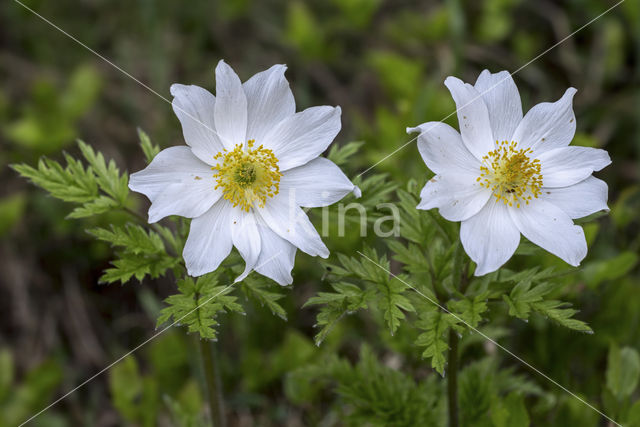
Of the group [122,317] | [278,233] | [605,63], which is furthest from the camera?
[605,63]

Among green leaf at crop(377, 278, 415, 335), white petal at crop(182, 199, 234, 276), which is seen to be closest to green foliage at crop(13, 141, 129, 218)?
white petal at crop(182, 199, 234, 276)

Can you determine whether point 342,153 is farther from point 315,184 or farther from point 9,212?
point 9,212

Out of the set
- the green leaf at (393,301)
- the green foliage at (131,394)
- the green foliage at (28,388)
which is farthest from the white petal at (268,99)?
the green foliage at (28,388)

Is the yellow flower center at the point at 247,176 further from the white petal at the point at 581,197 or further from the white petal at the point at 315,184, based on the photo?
the white petal at the point at 581,197

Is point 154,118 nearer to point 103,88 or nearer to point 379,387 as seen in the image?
point 103,88

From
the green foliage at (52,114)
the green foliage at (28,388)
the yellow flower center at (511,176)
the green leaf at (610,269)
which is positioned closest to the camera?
the yellow flower center at (511,176)

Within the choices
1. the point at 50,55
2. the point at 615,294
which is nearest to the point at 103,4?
the point at 50,55
